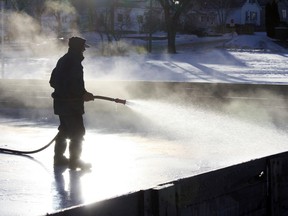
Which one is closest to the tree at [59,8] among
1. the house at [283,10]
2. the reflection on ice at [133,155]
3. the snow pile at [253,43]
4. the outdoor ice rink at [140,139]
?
the snow pile at [253,43]

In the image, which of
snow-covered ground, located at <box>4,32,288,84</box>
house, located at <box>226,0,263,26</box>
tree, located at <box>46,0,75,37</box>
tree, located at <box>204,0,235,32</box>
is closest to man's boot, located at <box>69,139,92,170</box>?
snow-covered ground, located at <box>4,32,288,84</box>

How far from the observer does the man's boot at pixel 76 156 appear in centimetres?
886

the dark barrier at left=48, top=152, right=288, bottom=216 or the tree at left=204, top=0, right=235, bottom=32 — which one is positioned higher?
the tree at left=204, top=0, right=235, bottom=32

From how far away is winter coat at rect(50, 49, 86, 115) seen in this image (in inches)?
338

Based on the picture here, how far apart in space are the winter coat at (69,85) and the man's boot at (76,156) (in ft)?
1.50

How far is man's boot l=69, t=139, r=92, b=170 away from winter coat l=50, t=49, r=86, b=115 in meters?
0.46

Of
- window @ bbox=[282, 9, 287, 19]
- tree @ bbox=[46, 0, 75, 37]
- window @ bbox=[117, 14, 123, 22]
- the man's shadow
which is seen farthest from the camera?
window @ bbox=[282, 9, 287, 19]

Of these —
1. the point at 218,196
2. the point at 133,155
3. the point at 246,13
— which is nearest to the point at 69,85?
the point at 133,155

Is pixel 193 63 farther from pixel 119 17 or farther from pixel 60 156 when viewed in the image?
pixel 60 156

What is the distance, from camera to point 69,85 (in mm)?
8578

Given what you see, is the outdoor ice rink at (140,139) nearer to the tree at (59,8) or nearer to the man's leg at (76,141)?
the man's leg at (76,141)

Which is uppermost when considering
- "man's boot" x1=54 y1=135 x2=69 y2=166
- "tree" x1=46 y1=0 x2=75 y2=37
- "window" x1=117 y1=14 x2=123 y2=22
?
"tree" x1=46 y1=0 x2=75 y2=37

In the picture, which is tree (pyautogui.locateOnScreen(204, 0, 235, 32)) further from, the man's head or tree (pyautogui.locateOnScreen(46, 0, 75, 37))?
the man's head

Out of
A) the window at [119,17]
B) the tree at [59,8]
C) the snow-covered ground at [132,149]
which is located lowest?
the snow-covered ground at [132,149]
